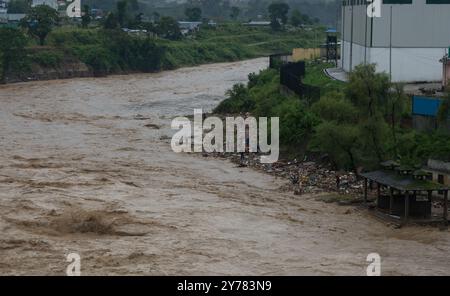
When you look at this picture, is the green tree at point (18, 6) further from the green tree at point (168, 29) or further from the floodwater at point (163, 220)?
the floodwater at point (163, 220)

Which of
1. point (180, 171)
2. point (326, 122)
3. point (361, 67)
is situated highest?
point (361, 67)

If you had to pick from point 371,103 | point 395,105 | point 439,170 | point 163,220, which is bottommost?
point 163,220

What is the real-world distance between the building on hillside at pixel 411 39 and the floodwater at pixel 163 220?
13342 mm

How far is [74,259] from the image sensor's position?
75.4 ft

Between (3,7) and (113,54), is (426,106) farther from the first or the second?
(3,7)

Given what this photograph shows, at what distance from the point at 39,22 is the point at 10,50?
10610 millimetres

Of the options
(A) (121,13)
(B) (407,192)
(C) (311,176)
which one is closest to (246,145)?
(C) (311,176)

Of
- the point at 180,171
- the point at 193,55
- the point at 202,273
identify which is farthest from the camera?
the point at 193,55

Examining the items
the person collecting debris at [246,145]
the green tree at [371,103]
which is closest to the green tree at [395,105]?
the green tree at [371,103]

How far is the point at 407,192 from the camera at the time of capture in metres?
27.0

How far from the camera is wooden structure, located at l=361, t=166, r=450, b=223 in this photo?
27.0 m

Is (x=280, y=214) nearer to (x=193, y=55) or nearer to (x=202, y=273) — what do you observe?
(x=202, y=273)

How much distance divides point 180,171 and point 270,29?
9887cm

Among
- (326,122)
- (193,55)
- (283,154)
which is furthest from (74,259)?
(193,55)
